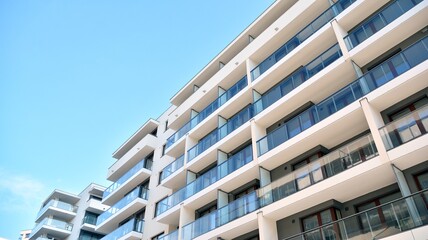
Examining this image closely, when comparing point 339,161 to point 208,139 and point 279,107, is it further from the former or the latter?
point 208,139

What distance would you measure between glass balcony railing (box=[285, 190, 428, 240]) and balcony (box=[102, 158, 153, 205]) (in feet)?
62.4

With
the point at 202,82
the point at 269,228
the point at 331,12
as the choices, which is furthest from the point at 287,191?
the point at 202,82

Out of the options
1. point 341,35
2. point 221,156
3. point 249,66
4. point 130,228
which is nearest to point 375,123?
point 341,35

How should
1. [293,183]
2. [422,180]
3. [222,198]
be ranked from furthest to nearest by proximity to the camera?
[222,198], [293,183], [422,180]

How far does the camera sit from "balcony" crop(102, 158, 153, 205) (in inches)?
1158

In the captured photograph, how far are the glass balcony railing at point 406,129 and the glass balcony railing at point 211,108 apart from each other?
1124cm

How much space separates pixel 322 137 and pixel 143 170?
17.3 meters

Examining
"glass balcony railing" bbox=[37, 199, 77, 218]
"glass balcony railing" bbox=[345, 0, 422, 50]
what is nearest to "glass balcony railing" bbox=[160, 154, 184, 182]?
"glass balcony railing" bbox=[345, 0, 422, 50]

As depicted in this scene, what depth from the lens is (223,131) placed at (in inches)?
862

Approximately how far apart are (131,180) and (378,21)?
21880 millimetres

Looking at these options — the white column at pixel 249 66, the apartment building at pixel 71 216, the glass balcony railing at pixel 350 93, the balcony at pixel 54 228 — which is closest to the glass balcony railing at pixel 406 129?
the glass balcony railing at pixel 350 93

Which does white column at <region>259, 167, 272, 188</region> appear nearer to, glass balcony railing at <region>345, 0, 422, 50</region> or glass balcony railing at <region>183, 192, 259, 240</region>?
glass balcony railing at <region>183, 192, 259, 240</region>

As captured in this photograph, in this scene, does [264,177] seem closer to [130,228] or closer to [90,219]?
[130,228]

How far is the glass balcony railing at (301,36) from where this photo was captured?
18.3 metres
